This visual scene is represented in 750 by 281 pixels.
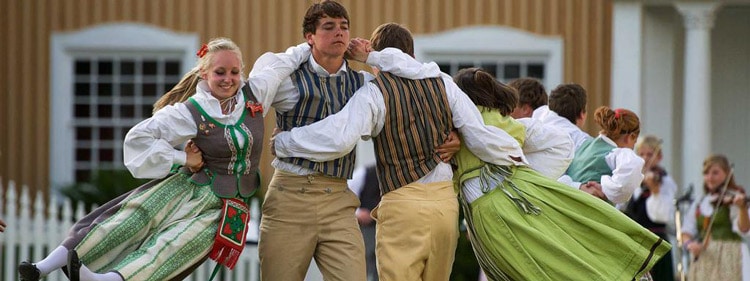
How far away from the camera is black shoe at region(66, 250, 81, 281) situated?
260 inches

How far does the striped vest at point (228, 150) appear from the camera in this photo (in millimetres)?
7004

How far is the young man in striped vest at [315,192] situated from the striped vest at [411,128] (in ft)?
0.35

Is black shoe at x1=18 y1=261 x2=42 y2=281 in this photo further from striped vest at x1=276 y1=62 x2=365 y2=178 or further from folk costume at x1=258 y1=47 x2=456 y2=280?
striped vest at x1=276 y1=62 x2=365 y2=178

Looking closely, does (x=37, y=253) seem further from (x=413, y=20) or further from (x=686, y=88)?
(x=686, y=88)

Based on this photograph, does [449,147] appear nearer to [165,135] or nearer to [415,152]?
[415,152]

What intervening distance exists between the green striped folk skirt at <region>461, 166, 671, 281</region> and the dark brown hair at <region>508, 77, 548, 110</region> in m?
1.28

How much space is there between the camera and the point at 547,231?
737 cm

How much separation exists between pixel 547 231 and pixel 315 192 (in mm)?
1140

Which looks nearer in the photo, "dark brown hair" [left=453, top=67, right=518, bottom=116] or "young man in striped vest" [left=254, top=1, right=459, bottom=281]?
"young man in striped vest" [left=254, top=1, right=459, bottom=281]

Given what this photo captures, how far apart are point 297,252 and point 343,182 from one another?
42cm

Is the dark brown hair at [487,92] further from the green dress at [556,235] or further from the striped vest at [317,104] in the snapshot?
the striped vest at [317,104]

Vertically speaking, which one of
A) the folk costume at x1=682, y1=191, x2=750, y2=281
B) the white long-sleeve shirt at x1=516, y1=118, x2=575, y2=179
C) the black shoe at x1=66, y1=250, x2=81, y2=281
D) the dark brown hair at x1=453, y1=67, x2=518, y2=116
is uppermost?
the dark brown hair at x1=453, y1=67, x2=518, y2=116

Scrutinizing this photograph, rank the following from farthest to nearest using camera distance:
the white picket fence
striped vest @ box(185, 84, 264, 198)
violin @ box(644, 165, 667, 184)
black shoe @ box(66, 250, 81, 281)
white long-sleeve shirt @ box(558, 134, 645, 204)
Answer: the white picket fence < violin @ box(644, 165, 667, 184) < white long-sleeve shirt @ box(558, 134, 645, 204) < striped vest @ box(185, 84, 264, 198) < black shoe @ box(66, 250, 81, 281)

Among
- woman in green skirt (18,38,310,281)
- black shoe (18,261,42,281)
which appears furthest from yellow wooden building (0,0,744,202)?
black shoe (18,261,42,281)
